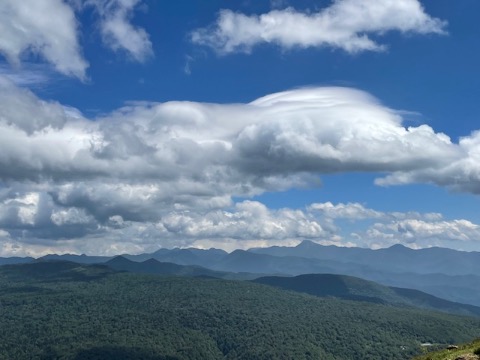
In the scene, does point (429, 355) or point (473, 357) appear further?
point (429, 355)
